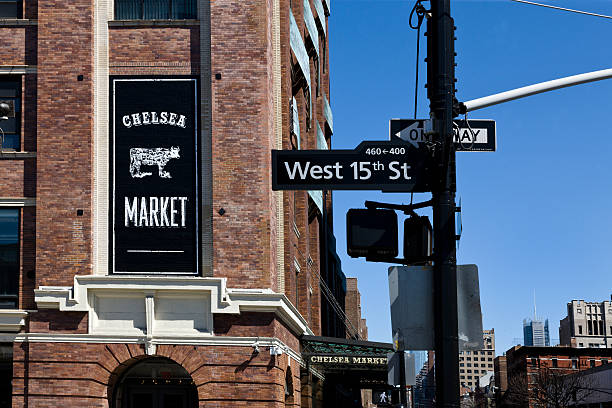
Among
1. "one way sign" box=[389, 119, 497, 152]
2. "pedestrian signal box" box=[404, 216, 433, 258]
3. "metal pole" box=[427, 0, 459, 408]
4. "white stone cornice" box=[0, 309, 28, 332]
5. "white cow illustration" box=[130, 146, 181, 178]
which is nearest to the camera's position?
"metal pole" box=[427, 0, 459, 408]

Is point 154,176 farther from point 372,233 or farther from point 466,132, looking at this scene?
point 372,233

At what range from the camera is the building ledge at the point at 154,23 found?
84.6 feet

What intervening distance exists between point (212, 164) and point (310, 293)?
1354 centimetres

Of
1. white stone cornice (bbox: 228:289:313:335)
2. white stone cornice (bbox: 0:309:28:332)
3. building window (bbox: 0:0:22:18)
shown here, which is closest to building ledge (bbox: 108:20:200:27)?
building window (bbox: 0:0:22:18)

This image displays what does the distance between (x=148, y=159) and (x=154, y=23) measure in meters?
3.87

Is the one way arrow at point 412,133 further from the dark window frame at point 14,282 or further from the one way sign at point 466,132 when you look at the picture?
the dark window frame at point 14,282

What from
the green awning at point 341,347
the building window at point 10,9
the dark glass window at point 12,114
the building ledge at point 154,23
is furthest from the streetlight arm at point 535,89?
the green awning at point 341,347

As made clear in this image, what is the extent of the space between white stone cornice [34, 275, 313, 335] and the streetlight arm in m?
14.7

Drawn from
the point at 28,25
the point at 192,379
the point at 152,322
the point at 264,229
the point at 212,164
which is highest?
the point at 28,25

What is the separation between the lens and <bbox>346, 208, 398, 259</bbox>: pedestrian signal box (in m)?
8.60

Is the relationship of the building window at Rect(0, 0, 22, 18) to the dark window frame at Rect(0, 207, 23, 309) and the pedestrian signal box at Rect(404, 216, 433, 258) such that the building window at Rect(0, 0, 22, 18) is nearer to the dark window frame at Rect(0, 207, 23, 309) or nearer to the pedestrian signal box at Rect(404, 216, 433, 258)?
the dark window frame at Rect(0, 207, 23, 309)

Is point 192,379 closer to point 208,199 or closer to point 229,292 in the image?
point 229,292

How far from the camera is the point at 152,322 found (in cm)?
2455

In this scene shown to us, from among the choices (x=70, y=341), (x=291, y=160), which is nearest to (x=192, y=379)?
(x=70, y=341)
